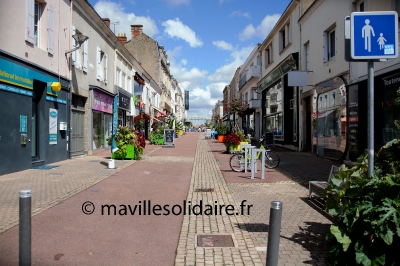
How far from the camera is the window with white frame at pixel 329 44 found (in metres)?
15.6

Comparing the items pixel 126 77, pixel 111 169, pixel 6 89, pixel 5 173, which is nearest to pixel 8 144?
pixel 5 173

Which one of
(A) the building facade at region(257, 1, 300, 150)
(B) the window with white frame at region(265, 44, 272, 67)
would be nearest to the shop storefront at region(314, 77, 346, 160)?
(A) the building facade at region(257, 1, 300, 150)

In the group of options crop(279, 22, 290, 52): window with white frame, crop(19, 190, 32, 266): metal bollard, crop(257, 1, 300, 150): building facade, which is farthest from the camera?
crop(279, 22, 290, 52): window with white frame

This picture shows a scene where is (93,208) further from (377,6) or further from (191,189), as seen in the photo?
(377,6)

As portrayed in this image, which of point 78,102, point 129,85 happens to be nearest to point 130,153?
point 78,102

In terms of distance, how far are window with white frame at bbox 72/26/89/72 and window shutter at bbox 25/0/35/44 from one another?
11.5 ft

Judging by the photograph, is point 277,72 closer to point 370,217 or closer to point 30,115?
point 30,115

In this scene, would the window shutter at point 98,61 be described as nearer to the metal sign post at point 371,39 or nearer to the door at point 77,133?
the door at point 77,133

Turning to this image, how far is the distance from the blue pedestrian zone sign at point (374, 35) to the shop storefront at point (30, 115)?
9097 millimetres

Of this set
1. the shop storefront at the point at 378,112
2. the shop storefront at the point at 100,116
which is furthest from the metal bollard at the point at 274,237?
the shop storefront at the point at 100,116

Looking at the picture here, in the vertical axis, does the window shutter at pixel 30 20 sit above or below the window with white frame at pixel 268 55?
below

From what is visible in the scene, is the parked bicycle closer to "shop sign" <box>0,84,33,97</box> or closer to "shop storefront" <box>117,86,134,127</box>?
"shop sign" <box>0,84,33,97</box>

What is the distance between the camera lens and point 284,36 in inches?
961

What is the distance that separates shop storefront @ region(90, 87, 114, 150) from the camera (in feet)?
58.2
